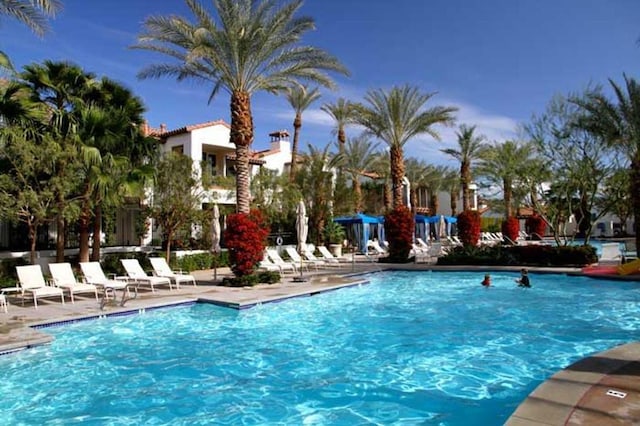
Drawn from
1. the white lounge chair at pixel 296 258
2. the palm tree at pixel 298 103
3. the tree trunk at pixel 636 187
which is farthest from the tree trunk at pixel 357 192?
the tree trunk at pixel 636 187

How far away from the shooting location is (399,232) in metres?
24.4

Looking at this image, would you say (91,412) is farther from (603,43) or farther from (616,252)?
(616,252)

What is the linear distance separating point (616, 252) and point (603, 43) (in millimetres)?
8914

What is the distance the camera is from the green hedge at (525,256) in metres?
20.0

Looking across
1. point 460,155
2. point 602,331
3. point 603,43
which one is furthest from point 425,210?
point 602,331

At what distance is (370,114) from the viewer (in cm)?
2584

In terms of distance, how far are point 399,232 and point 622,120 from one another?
10921 millimetres

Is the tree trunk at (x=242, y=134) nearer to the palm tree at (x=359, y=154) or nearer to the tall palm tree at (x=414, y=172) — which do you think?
the palm tree at (x=359, y=154)

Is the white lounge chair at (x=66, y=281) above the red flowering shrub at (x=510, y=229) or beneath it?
beneath

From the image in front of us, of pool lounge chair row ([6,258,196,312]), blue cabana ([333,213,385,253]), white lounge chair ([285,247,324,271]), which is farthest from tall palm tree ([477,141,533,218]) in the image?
pool lounge chair row ([6,258,196,312])

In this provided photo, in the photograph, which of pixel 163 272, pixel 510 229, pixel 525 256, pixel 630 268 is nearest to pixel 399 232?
pixel 525 256

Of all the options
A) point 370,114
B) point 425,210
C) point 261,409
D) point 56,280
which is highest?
point 370,114

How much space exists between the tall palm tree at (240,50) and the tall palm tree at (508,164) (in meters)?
12.0

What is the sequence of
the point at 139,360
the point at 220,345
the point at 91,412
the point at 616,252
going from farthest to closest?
the point at 616,252
the point at 220,345
the point at 139,360
the point at 91,412
